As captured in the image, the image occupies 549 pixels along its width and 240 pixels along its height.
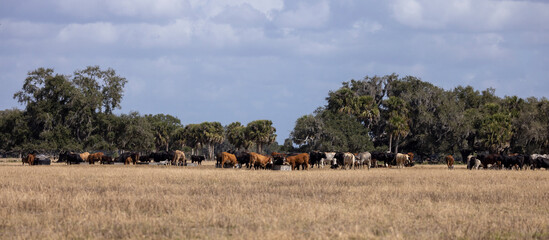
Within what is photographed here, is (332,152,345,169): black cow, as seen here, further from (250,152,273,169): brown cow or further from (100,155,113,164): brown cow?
(100,155,113,164): brown cow

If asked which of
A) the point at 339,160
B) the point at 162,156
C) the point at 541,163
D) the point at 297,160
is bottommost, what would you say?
the point at 541,163

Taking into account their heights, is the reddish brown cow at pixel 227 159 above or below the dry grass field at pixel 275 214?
above

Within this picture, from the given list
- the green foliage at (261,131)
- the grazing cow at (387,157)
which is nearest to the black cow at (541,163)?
the grazing cow at (387,157)

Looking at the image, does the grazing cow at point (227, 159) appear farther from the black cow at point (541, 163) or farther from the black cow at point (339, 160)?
the black cow at point (541, 163)

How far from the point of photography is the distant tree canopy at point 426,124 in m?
76.4

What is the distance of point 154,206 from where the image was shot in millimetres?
16234

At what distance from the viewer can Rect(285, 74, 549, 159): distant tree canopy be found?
251 feet

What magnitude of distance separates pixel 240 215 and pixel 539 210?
8182 millimetres

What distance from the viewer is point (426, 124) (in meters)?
85.7

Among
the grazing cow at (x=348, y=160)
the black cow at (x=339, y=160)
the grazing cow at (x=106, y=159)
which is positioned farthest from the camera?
the grazing cow at (x=106, y=159)

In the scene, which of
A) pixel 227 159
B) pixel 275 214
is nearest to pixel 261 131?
pixel 227 159

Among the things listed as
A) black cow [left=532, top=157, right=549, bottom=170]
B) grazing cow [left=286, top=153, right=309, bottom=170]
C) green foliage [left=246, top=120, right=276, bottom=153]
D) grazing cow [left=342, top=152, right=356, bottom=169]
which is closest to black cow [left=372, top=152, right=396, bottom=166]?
grazing cow [left=342, top=152, right=356, bottom=169]

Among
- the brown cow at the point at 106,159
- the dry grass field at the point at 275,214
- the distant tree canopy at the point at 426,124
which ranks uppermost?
the distant tree canopy at the point at 426,124

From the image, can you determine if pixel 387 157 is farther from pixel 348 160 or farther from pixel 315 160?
pixel 348 160
